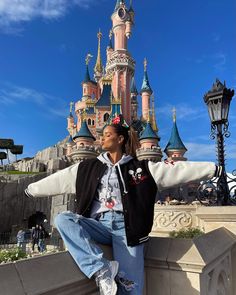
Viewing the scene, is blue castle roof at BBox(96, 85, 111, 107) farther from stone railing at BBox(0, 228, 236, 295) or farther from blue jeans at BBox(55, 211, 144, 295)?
blue jeans at BBox(55, 211, 144, 295)

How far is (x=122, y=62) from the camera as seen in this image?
36.2m

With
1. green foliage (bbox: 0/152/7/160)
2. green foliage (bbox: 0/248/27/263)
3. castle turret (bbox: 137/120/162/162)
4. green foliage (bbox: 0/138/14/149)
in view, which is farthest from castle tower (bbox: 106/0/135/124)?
green foliage (bbox: 0/248/27/263)

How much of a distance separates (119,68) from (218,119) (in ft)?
108

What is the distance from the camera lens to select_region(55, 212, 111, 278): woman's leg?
1782 millimetres

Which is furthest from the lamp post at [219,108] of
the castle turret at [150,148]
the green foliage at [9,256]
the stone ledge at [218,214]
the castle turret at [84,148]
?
the castle turret at [84,148]

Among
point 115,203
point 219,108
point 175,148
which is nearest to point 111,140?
point 115,203

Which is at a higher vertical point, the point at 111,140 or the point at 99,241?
the point at 111,140

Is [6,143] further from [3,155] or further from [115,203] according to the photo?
[115,203]

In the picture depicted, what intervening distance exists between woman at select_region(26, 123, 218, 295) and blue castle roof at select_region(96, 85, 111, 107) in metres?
33.7

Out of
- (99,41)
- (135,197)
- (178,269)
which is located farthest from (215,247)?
(99,41)

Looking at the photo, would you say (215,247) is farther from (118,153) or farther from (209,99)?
(209,99)

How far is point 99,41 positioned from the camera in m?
48.9

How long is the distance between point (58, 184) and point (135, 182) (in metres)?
0.70

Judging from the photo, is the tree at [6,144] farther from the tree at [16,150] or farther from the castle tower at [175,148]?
the castle tower at [175,148]
